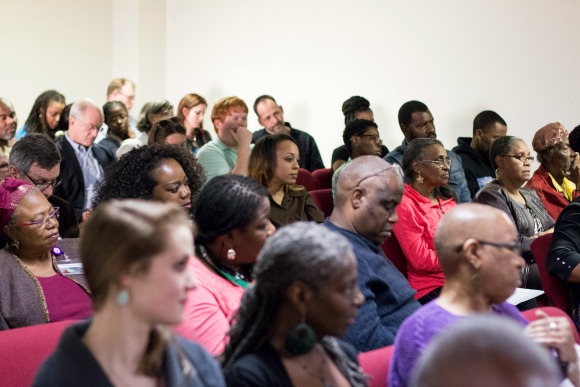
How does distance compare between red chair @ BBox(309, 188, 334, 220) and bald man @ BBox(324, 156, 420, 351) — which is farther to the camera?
red chair @ BBox(309, 188, 334, 220)

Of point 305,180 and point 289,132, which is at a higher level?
point 289,132

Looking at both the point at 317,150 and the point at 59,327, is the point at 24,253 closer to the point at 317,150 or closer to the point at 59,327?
the point at 59,327

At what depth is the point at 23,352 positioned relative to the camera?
2.30 m

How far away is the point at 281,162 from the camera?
4.73 m

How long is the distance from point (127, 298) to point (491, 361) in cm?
79

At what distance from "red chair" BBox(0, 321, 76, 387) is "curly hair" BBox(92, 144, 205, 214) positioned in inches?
39.7

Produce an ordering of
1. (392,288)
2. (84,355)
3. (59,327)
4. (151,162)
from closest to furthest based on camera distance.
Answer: (84,355) → (59,327) → (392,288) → (151,162)

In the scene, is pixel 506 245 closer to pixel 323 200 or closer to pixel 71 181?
pixel 323 200

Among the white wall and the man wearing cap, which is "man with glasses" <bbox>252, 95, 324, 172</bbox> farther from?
the man wearing cap

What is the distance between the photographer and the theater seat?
17.4ft

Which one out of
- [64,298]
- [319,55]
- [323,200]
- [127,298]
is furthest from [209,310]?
[319,55]

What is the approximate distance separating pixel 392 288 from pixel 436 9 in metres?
4.78

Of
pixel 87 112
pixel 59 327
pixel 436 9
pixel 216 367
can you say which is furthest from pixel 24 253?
pixel 436 9

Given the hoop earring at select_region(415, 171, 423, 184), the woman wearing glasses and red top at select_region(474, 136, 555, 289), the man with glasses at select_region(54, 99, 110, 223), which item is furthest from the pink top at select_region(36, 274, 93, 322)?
the woman wearing glasses and red top at select_region(474, 136, 555, 289)
